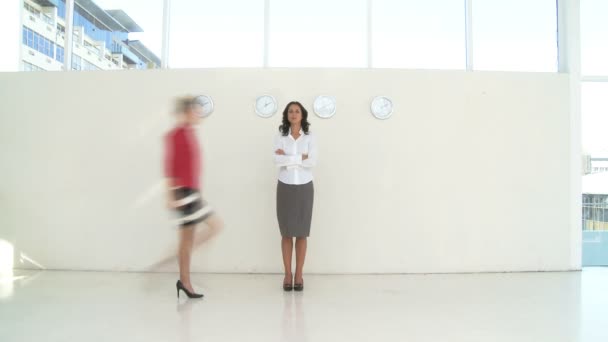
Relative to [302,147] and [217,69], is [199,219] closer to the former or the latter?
[302,147]

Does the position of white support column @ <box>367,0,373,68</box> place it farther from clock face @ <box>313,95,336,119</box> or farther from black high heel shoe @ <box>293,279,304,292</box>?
black high heel shoe @ <box>293,279,304,292</box>

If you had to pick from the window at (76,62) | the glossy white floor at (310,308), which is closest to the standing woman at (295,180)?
the glossy white floor at (310,308)

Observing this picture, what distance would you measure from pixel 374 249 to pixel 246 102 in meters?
1.68

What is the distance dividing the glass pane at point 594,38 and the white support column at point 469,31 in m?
1.12

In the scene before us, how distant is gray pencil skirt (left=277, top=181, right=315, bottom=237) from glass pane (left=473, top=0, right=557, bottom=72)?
2.12 m

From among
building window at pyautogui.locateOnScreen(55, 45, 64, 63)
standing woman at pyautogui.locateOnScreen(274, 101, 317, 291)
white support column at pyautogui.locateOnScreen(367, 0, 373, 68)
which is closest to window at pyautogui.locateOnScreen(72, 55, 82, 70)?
building window at pyautogui.locateOnScreen(55, 45, 64, 63)

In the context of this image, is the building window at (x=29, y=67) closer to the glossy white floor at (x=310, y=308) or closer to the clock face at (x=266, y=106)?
the glossy white floor at (x=310, y=308)

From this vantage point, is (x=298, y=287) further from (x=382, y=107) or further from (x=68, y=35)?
(x=68, y=35)

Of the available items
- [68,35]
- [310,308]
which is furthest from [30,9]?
[310,308]

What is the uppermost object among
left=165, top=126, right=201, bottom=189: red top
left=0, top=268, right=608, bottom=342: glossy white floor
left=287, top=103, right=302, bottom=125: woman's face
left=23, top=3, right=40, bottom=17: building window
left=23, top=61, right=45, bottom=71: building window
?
left=23, top=3, right=40, bottom=17: building window

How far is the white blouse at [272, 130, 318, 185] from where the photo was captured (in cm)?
332

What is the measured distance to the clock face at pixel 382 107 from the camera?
3932 millimetres

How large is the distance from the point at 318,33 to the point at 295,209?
179cm

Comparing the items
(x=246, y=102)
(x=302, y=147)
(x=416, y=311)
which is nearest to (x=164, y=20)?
(x=246, y=102)
